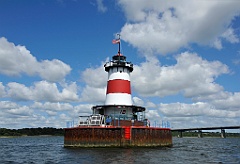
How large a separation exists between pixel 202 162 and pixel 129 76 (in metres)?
21.4

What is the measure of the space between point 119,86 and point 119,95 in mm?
1349

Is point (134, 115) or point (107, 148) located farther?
point (134, 115)

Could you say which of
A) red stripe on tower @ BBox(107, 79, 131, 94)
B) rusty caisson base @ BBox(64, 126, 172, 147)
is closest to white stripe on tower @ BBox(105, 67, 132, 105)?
red stripe on tower @ BBox(107, 79, 131, 94)

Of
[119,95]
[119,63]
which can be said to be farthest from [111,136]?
[119,63]

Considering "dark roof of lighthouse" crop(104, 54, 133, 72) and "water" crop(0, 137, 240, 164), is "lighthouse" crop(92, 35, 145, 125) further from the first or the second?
"water" crop(0, 137, 240, 164)

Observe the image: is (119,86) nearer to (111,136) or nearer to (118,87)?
(118,87)

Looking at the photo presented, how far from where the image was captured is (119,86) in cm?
4316

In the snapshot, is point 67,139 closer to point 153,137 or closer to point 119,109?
point 119,109

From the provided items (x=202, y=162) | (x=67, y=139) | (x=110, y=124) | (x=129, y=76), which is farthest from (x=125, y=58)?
(x=202, y=162)

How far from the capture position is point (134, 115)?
44.4m

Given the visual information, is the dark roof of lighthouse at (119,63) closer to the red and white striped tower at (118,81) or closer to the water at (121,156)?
the red and white striped tower at (118,81)

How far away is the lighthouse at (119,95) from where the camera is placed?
4241 centimetres

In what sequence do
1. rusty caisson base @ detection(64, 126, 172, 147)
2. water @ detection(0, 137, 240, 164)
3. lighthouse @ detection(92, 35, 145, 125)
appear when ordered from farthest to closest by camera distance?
1. lighthouse @ detection(92, 35, 145, 125)
2. rusty caisson base @ detection(64, 126, 172, 147)
3. water @ detection(0, 137, 240, 164)

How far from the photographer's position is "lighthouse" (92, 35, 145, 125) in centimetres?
4241
